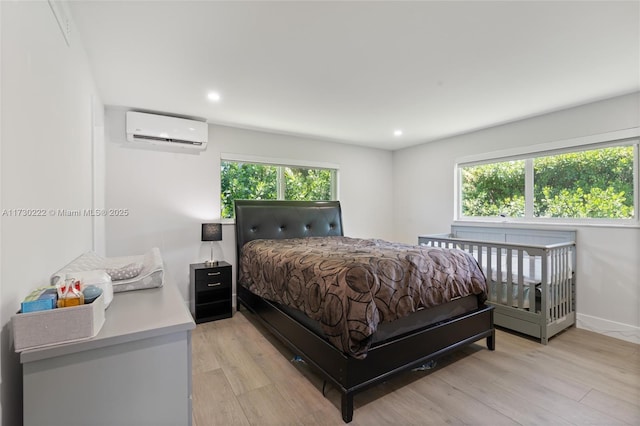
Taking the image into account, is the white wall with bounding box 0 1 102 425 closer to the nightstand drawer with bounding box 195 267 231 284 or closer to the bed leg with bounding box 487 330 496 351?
the nightstand drawer with bounding box 195 267 231 284

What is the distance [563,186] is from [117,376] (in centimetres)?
418

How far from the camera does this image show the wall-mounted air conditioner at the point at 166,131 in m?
3.14

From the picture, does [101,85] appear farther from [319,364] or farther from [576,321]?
[576,321]

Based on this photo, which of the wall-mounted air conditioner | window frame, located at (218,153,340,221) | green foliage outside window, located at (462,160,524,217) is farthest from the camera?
window frame, located at (218,153,340,221)

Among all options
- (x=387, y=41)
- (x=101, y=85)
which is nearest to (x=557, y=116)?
(x=387, y=41)

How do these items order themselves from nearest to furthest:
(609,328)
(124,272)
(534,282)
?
1. (124,272)
2. (534,282)
3. (609,328)

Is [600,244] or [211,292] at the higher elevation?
[600,244]

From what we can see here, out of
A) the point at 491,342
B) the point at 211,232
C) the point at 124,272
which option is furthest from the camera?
the point at 211,232

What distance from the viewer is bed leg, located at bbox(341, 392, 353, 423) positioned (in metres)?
1.71

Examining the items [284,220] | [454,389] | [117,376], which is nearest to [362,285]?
[454,389]

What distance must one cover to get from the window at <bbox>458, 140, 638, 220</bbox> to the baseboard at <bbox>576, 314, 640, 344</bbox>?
1.04m

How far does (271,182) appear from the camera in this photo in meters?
4.27

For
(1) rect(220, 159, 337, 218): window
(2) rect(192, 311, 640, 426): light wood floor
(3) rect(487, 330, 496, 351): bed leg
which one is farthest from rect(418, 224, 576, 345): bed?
(1) rect(220, 159, 337, 218): window

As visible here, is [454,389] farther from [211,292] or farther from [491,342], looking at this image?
[211,292]
